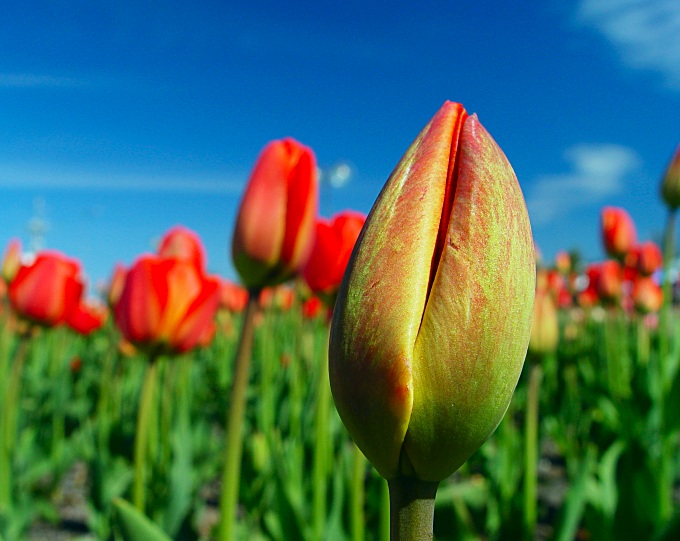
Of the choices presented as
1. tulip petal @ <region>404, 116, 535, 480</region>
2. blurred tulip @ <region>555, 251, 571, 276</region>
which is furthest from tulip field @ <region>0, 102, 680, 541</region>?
blurred tulip @ <region>555, 251, 571, 276</region>

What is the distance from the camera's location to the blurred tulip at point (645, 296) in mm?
3531

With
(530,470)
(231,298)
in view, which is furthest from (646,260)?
(530,470)

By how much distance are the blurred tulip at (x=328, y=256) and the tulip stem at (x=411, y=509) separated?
90 centimetres

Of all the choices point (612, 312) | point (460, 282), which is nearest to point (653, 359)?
point (612, 312)

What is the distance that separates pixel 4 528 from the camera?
1224 mm

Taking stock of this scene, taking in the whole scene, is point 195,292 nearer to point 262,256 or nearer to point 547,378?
point 262,256

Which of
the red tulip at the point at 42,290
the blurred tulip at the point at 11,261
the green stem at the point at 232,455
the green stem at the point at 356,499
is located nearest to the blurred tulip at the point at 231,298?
the blurred tulip at the point at 11,261

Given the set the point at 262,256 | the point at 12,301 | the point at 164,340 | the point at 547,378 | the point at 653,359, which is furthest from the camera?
the point at 547,378

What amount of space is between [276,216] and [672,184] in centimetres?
144

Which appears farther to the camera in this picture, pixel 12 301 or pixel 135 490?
pixel 12 301

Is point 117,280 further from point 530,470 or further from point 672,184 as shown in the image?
point 672,184

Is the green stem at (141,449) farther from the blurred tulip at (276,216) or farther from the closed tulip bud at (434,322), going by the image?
the closed tulip bud at (434,322)

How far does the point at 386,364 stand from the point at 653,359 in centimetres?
276

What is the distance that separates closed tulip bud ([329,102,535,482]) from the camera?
0.95 ft
